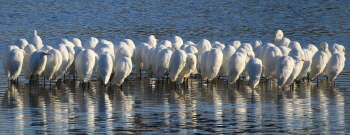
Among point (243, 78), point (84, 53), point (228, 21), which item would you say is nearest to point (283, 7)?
point (228, 21)

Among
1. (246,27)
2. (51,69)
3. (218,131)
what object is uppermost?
(246,27)

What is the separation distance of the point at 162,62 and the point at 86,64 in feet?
8.38

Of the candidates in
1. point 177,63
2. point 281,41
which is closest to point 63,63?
point 177,63

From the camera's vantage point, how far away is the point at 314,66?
17969 mm

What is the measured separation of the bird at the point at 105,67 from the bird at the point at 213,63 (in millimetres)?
3202

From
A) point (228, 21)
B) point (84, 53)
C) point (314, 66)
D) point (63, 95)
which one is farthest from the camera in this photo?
point (228, 21)

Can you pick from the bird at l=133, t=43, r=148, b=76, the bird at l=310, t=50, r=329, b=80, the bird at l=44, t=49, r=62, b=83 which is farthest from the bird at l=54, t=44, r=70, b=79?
the bird at l=310, t=50, r=329, b=80

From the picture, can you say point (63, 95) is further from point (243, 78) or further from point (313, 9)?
point (313, 9)

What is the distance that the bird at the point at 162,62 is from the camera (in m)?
17.5

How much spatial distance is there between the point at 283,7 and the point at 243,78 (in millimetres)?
39725

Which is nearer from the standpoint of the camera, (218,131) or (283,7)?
(218,131)

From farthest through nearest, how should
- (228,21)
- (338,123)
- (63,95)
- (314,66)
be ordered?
(228,21) → (314,66) → (63,95) → (338,123)

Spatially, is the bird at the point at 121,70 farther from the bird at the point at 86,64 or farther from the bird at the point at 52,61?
the bird at the point at 52,61

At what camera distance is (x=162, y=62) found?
17.4 meters
